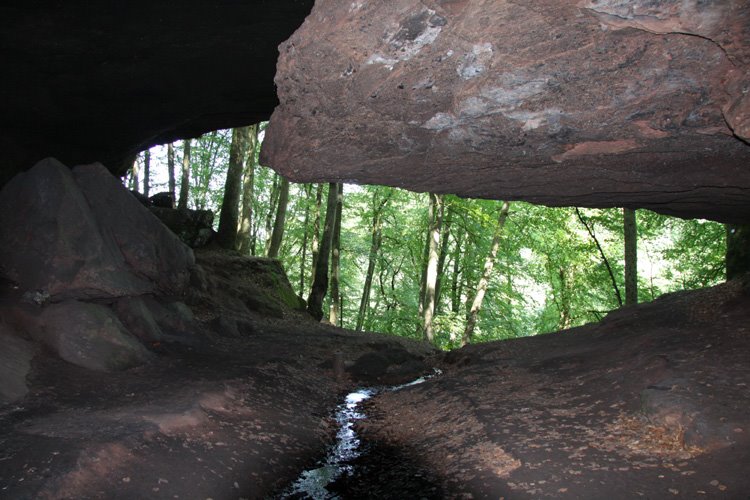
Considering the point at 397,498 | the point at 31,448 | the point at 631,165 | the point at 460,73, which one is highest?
the point at 460,73

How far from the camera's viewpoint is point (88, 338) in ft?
27.7

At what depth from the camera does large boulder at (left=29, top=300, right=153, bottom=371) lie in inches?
321

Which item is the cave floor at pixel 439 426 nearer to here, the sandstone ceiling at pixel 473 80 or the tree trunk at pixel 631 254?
the tree trunk at pixel 631 254

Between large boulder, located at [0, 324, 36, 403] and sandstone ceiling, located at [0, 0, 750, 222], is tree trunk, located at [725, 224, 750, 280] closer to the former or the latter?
sandstone ceiling, located at [0, 0, 750, 222]

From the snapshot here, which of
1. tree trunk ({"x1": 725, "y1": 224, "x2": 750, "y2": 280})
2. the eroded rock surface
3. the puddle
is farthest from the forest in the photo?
the puddle

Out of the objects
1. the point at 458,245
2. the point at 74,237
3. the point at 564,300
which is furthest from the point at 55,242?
the point at 564,300

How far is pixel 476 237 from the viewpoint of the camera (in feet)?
72.9

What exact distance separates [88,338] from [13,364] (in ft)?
4.27

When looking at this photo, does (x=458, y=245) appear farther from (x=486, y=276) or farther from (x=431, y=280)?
(x=431, y=280)

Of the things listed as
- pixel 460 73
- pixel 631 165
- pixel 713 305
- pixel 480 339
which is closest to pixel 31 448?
pixel 460 73

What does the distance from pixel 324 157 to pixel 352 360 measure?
22.9 ft

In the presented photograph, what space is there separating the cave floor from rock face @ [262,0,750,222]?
9.58ft

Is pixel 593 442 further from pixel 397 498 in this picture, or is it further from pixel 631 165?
pixel 631 165

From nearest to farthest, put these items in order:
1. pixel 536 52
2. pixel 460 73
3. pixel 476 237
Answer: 1. pixel 536 52
2. pixel 460 73
3. pixel 476 237
